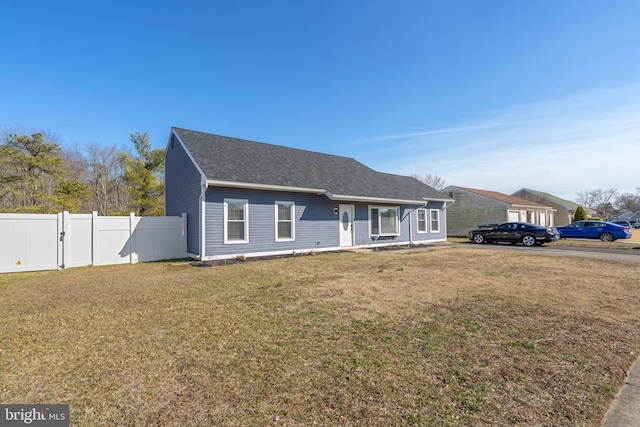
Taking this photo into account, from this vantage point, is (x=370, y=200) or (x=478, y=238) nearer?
(x=370, y=200)

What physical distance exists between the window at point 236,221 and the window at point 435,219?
517 inches

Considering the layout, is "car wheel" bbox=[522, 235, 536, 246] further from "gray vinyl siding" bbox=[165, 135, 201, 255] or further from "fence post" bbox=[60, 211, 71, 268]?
"fence post" bbox=[60, 211, 71, 268]

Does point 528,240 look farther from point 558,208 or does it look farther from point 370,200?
point 558,208

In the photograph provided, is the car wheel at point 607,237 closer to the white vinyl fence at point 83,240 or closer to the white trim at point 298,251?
the white trim at point 298,251

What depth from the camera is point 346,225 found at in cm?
1505

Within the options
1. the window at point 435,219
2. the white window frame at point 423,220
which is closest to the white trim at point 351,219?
the white window frame at point 423,220

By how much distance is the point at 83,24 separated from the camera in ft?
34.3

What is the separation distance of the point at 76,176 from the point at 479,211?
3698 centimetres

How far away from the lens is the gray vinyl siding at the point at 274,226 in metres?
11.0

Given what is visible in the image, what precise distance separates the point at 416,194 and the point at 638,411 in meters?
16.9

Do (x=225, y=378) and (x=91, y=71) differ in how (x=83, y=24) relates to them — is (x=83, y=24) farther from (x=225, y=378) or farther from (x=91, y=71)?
(x=225, y=378)

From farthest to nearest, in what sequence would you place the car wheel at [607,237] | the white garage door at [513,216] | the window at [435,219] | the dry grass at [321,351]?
the white garage door at [513,216] → the car wheel at [607,237] → the window at [435,219] → the dry grass at [321,351]

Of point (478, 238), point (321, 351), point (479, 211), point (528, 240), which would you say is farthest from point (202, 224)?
point (479, 211)

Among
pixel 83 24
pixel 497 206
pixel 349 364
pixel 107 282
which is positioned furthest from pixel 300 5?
pixel 497 206
